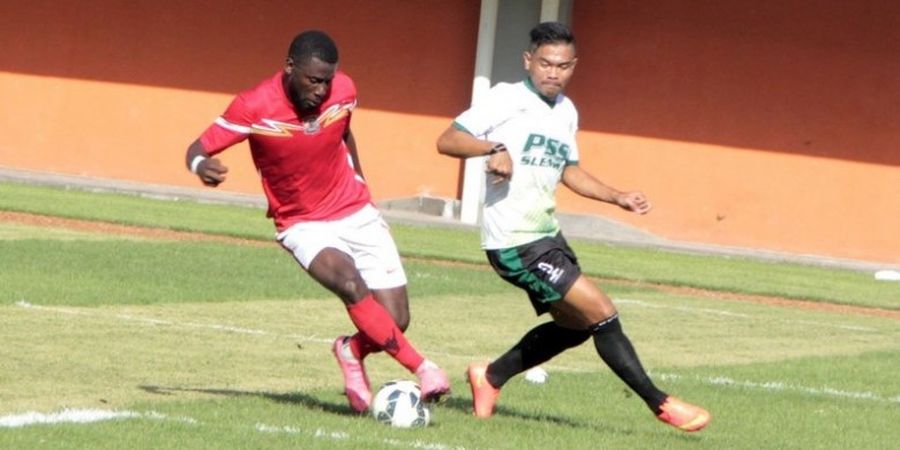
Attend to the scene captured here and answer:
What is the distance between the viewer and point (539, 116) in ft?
31.4

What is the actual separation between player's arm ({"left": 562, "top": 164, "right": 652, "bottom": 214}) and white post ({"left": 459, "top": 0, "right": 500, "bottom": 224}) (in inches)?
784

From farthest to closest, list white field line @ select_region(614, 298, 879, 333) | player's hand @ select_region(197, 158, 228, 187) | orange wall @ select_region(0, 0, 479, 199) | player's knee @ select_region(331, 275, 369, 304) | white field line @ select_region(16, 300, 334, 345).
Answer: orange wall @ select_region(0, 0, 479, 199), white field line @ select_region(614, 298, 879, 333), white field line @ select_region(16, 300, 334, 345), player's knee @ select_region(331, 275, 369, 304), player's hand @ select_region(197, 158, 228, 187)

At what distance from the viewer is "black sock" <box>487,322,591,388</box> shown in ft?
32.5

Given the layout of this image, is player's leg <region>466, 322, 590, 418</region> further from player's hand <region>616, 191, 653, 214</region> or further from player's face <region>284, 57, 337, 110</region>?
player's face <region>284, 57, 337, 110</region>

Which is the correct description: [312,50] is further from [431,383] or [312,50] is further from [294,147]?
[431,383]

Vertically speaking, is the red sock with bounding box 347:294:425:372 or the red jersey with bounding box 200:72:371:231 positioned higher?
the red jersey with bounding box 200:72:371:231

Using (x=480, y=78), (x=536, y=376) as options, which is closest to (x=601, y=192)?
(x=536, y=376)

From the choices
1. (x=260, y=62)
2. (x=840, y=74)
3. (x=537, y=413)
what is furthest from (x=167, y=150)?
(x=537, y=413)

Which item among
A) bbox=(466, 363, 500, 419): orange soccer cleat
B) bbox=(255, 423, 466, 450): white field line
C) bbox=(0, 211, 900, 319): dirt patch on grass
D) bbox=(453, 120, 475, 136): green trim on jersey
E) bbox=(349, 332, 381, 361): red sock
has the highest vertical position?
bbox=(453, 120, 475, 136): green trim on jersey

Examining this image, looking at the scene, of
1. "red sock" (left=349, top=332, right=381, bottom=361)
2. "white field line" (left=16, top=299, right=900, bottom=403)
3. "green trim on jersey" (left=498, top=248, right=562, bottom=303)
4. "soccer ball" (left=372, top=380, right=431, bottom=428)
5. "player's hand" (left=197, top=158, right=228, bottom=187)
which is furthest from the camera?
"white field line" (left=16, top=299, right=900, bottom=403)

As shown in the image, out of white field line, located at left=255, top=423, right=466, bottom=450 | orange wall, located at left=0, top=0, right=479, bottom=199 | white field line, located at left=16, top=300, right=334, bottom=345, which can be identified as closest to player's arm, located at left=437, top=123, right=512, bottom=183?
white field line, located at left=255, top=423, right=466, bottom=450

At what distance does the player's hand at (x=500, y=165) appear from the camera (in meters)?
8.99

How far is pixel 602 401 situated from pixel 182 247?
9.64m

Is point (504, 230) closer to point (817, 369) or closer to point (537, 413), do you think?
point (537, 413)
